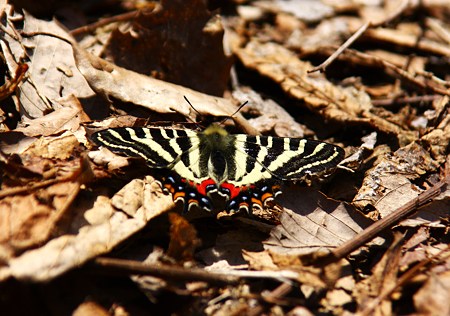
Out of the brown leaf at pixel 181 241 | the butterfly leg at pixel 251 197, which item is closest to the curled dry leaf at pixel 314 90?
the butterfly leg at pixel 251 197

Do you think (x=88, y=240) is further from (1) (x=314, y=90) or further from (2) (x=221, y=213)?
(1) (x=314, y=90)

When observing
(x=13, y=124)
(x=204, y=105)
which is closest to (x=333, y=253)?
(x=204, y=105)

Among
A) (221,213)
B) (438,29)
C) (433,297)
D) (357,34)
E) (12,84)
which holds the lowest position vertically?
(221,213)

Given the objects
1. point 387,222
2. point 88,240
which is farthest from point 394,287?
point 88,240

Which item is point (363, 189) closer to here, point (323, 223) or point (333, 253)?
point (323, 223)

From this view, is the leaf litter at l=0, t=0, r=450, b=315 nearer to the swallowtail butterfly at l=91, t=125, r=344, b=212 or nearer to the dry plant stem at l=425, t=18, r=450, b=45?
the dry plant stem at l=425, t=18, r=450, b=45
